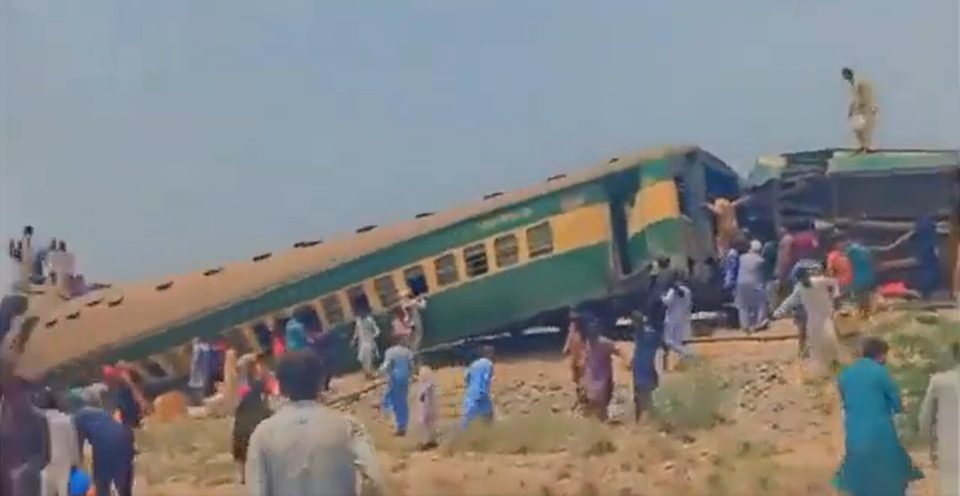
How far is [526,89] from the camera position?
292 inches

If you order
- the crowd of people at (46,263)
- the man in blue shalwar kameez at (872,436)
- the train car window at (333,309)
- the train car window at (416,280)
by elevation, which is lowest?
the man in blue shalwar kameez at (872,436)

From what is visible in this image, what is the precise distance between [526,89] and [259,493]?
86.0 inches

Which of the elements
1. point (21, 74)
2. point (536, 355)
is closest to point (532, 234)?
point (536, 355)

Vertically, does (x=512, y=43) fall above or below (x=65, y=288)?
above

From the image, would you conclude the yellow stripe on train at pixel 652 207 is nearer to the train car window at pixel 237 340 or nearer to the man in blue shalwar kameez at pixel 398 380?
the man in blue shalwar kameez at pixel 398 380

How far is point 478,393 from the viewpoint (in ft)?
24.3

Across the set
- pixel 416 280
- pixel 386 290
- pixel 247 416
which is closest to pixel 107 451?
pixel 247 416

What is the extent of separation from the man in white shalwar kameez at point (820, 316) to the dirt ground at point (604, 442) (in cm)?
10

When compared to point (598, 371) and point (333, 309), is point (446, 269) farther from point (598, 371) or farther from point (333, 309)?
point (598, 371)

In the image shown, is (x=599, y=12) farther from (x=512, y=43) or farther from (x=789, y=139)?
(x=789, y=139)

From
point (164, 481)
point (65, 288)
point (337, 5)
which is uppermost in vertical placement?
point (337, 5)

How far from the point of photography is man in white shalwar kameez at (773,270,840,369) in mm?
7293

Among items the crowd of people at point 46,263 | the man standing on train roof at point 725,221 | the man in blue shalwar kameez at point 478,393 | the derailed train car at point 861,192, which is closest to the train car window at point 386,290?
the man in blue shalwar kameez at point 478,393

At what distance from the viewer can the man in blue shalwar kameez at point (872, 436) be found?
6848 millimetres
